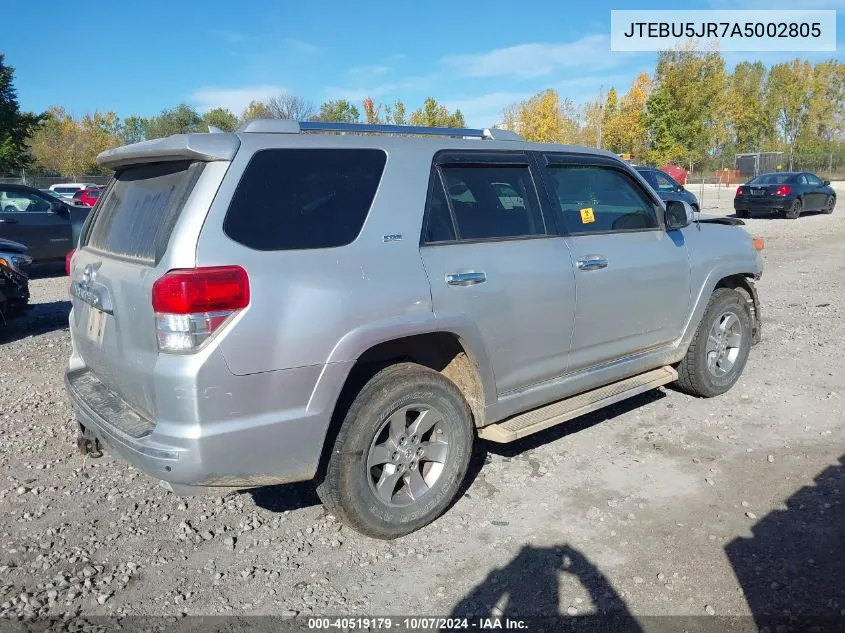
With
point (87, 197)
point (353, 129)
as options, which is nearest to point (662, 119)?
point (87, 197)

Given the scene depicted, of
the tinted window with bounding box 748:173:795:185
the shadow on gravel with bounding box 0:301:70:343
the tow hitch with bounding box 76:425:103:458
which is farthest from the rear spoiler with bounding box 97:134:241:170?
the tinted window with bounding box 748:173:795:185

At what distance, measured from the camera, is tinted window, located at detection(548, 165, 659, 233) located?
4.31 metres

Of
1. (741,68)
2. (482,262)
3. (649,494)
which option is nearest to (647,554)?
(649,494)

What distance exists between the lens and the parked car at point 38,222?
12.1m

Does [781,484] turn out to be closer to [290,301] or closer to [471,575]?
[471,575]

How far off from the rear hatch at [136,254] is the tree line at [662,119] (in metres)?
32.8

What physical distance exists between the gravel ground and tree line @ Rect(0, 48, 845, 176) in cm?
3284

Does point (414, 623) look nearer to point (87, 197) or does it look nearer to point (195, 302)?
point (195, 302)

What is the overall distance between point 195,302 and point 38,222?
37.3ft

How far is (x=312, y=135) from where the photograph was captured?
11.0ft

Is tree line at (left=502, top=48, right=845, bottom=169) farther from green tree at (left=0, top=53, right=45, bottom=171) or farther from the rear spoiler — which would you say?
the rear spoiler

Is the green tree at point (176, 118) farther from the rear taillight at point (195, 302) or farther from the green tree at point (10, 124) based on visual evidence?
the rear taillight at point (195, 302)

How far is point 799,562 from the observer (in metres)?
3.20

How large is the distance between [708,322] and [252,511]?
141 inches
